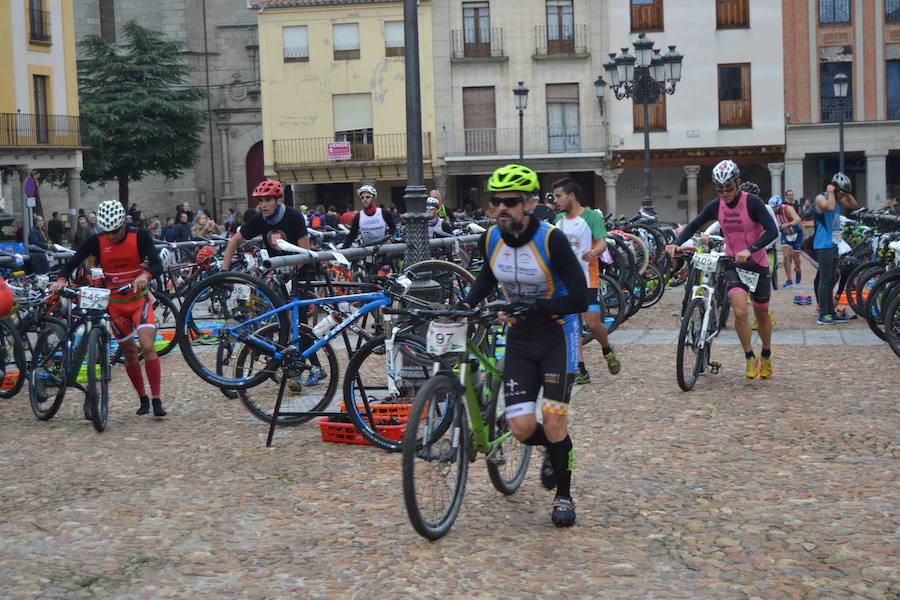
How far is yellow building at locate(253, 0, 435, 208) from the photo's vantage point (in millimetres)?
43844

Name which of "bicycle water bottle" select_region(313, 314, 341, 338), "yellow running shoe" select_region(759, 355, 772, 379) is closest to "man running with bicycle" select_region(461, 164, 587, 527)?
"bicycle water bottle" select_region(313, 314, 341, 338)

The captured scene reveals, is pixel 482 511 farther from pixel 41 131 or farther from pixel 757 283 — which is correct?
pixel 41 131

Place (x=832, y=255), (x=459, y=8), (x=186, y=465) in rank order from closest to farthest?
(x=186, y=465)
(x=832, y=255)
(x=459, y=8)

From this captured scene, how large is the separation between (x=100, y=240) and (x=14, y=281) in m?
2.16

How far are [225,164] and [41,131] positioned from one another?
37.1 feet

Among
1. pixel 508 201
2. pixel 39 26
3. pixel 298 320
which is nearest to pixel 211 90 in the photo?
pixel 39 26

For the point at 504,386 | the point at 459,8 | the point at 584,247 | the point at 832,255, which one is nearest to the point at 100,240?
the point at 584,247

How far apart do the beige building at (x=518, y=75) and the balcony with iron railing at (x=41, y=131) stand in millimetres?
12095

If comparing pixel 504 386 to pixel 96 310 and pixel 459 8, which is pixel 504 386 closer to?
pixel 96 310

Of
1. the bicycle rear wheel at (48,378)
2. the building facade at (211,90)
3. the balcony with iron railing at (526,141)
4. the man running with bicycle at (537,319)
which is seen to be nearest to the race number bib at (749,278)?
the man running with bicycle at (537,319)

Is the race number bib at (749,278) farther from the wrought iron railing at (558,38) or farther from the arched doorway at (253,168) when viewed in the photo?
the arched doorway at (253,168)

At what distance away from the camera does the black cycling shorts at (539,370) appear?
636 centimetres

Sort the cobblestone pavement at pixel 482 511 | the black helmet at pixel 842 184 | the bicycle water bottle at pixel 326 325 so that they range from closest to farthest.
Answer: the cobblestone pavement at pixel 482 511, the bicycle water bottle at pixel 326 325, the black helmet at pixel 842 184

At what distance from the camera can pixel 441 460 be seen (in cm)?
615
